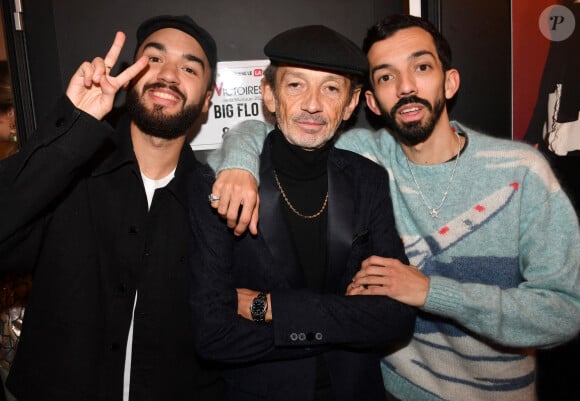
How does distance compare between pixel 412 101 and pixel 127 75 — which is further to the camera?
pixel 412 101

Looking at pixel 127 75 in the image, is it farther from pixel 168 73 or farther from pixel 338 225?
pixel 338 225

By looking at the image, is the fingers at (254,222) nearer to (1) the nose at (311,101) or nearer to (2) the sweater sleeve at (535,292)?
(1) the nose at (311,101)

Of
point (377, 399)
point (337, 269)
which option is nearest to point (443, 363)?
point (377, 399)

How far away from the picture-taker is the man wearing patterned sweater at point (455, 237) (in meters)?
1.60

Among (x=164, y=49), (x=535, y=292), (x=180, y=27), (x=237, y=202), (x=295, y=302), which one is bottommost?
(x=535, y=292)

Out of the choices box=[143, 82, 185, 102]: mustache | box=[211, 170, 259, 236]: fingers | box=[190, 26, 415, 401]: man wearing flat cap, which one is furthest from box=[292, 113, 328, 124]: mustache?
box=[143, 82, 185, 102]: mustache

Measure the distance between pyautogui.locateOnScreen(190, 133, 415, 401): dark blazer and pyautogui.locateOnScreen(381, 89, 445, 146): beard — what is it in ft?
0.85

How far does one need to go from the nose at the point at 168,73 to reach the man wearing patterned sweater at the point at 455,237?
389 mm

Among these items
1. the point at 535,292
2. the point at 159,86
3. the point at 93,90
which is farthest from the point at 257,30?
the point at 535,292

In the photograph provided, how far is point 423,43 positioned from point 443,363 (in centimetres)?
146

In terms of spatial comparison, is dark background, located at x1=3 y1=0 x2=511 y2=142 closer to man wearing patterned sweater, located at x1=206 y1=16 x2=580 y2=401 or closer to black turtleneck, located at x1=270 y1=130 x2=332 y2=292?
man wearing patterned sweater, located at x1=206 y1=16 x2=580 y2=401

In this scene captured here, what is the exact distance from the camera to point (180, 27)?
1977mm

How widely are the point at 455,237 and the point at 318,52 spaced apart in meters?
0.97

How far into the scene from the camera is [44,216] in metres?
1.63
